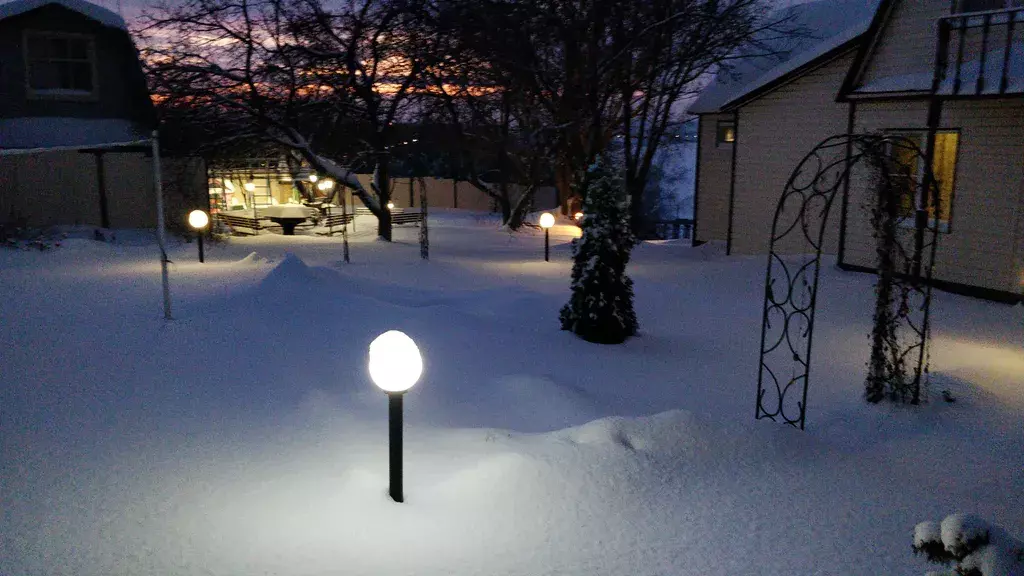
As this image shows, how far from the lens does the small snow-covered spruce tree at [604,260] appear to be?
33.7 ft

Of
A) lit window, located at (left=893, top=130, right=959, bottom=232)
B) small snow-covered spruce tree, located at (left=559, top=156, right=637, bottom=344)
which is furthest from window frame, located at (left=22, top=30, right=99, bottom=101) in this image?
lit window, located at (left=893, top=130, right=959, bottom=232)

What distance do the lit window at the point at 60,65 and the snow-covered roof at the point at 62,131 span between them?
708 millimetres

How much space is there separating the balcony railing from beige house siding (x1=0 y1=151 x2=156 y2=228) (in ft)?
64.9

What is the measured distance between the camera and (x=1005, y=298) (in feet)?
40.4

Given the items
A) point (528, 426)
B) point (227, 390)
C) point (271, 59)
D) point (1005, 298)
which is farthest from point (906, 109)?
point (271, 59)

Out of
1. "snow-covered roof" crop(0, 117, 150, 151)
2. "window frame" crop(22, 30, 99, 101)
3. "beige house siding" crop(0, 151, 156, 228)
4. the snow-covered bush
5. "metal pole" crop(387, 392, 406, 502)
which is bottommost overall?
"metal pole" crop(387, 392, 406, 502)

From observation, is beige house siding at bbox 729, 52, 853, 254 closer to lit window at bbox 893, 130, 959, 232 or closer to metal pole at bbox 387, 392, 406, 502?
lit window at bbox 893, 130, 959, 232

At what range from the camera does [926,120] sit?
13789mm

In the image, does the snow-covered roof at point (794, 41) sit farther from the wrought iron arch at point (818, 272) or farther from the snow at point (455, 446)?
the snow at point (455, 446)

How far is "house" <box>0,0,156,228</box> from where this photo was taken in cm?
1700

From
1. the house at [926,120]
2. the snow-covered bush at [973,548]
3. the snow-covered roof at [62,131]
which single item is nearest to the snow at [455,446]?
the snow-covered bush at [973,548]

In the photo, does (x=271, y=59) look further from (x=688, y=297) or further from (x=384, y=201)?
(x=688, y=297)

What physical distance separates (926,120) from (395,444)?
518 inches

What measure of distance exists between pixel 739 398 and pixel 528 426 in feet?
8.84
